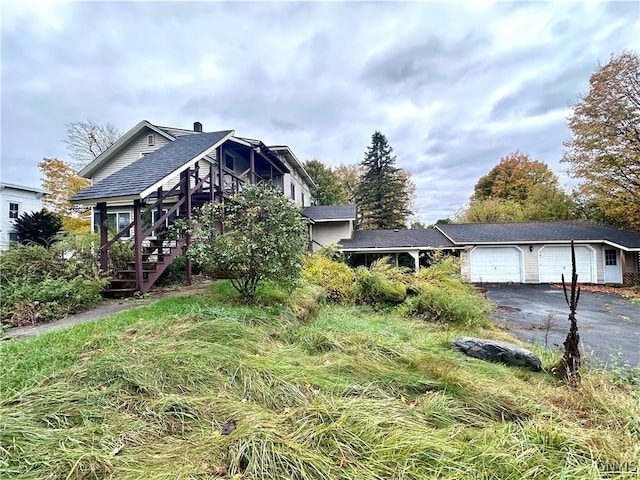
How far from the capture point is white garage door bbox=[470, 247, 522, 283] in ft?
57.5

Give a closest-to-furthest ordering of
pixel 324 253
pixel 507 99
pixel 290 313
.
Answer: pixel 290 313, pixel 324 253, pixel 507 99

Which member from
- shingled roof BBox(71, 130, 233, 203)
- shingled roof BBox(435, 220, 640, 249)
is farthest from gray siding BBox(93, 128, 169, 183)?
shingled roof BBox(435, 220, 640, 249)

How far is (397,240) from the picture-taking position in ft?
61.2

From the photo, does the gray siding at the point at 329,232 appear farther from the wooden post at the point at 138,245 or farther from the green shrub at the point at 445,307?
the wooden post at the point at 138,245

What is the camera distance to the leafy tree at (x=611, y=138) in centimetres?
1563

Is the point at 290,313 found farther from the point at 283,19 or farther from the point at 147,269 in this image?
the point at 283,19

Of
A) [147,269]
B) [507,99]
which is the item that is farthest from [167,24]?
[507,99]

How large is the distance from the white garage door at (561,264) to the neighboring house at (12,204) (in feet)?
116

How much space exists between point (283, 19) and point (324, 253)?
30.2 feet

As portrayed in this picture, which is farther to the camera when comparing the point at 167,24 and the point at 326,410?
the point at 167,24

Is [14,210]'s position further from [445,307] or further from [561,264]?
[561,264]

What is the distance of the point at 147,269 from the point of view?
8828mm

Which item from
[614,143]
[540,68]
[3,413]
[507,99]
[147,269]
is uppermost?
[507,99]

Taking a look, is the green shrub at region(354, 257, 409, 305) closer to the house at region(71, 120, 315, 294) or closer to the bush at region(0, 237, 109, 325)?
the house at region(71, 120, 315, 294)
